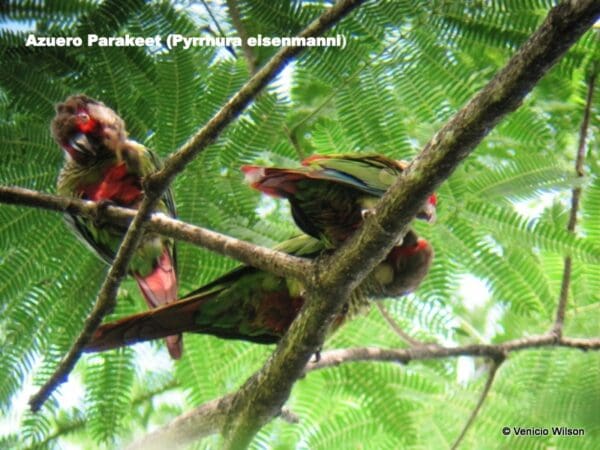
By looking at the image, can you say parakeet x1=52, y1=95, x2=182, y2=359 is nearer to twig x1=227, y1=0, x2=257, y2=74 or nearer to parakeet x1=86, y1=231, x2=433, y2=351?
parakeet x1=86, y1=231, x2=433, y2=351

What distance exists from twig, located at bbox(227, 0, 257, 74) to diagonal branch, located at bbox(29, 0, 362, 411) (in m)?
0.85

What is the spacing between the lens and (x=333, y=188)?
12.0 feet

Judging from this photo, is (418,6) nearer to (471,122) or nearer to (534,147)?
(534,147)

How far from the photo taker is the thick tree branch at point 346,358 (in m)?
3.77

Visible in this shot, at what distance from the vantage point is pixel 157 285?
163 inches

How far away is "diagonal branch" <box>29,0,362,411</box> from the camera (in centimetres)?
291

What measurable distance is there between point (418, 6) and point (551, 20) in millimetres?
1600

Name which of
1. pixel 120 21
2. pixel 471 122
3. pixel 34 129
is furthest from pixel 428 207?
pixel 34 129

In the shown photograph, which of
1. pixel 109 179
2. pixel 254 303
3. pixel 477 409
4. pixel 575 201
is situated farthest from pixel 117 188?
pixel 575 201

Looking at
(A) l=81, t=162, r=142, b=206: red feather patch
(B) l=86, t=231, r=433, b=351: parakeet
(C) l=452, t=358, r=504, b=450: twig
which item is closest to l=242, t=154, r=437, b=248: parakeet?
(B) l=86, t=231, r=433, b=351: parakeet

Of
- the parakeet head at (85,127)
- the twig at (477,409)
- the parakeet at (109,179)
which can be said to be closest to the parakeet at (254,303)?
the parakeet at (109,179)

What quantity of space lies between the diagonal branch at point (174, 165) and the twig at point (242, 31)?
0.85m

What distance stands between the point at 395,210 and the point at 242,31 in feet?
5.33

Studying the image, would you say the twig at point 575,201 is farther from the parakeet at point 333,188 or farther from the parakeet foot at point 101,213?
the parakeet foot at point 101,213
